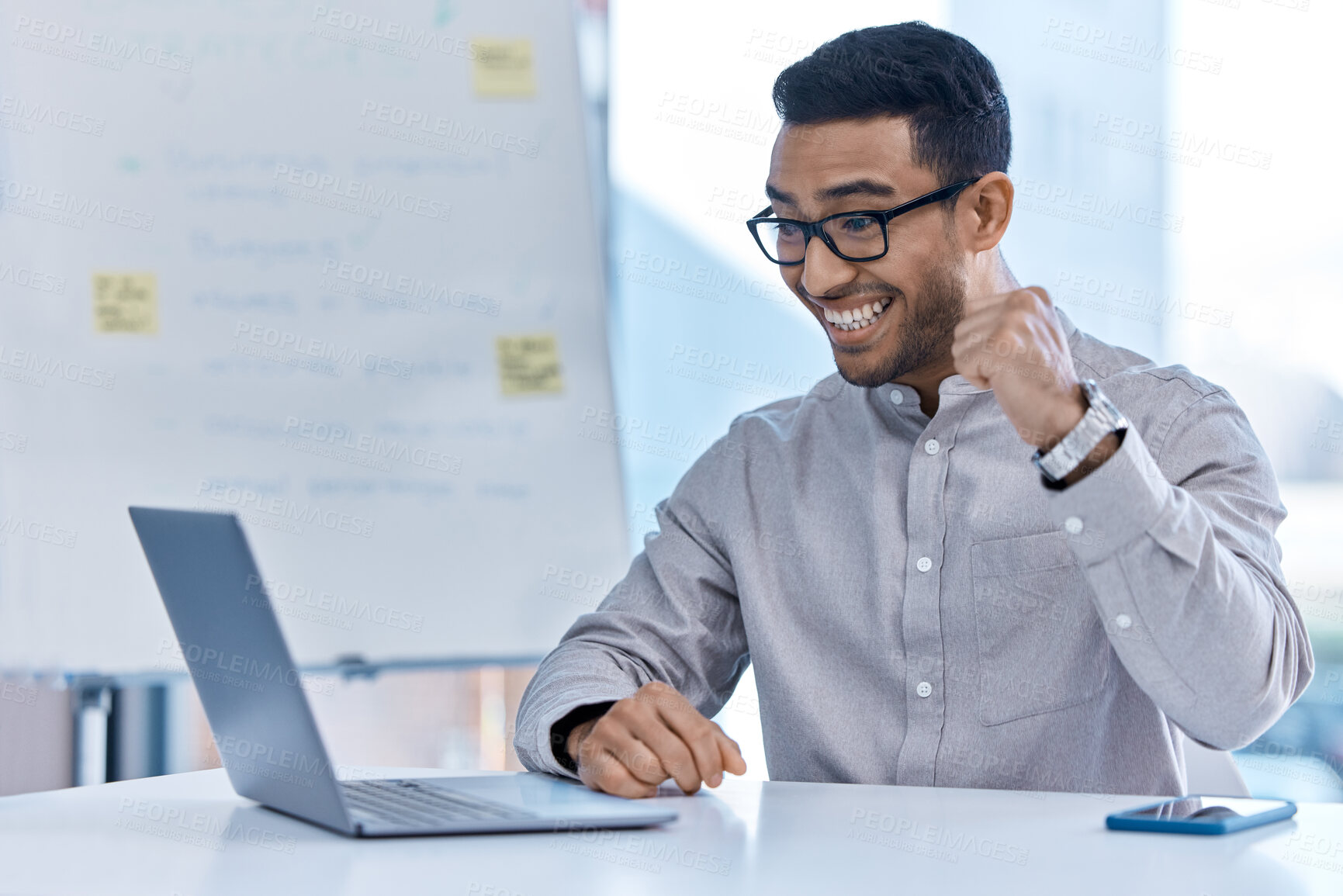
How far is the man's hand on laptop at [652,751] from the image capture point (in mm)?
1057

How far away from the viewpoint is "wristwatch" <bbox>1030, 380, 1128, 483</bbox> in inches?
40.4

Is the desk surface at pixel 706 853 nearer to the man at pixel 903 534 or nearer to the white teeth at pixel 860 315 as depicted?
the man at pixel 903 534

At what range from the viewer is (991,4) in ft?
7.16

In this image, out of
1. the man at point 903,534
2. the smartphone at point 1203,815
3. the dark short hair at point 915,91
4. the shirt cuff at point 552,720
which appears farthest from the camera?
the dark short hair at point 915,91

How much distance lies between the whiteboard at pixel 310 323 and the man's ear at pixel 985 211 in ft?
2.43

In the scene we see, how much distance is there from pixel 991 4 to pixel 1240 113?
47cm

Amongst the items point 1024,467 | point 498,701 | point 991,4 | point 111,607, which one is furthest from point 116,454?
point 991,4

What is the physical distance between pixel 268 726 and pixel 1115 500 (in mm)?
689

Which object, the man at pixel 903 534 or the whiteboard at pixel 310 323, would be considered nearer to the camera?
the man at pixel 903 534

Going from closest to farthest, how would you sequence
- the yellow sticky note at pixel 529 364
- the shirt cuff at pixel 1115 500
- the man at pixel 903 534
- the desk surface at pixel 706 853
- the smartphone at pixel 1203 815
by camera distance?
1. the desk surface at pixel 706 853
2. the smartphone at pixel 1203 815
3. the shirt cuff at pixel 1115 500
4. the man at pixel 903 534
5. the yellow sticky note at pixel 529 364

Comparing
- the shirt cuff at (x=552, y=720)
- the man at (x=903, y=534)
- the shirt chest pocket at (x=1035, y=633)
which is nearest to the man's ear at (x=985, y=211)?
the man at (x=903, y=534)

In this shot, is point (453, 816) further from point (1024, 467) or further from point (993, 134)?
point (993, 134)

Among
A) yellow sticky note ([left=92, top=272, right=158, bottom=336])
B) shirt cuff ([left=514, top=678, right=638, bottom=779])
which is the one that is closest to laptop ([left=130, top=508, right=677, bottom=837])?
shirt cuff ([left=514, top=678, right=638, bottom=779])

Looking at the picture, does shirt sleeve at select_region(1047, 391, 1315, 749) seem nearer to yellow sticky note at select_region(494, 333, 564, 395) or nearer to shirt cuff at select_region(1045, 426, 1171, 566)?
shirt cuff at select_region(1045, 426, 1171, 566)
